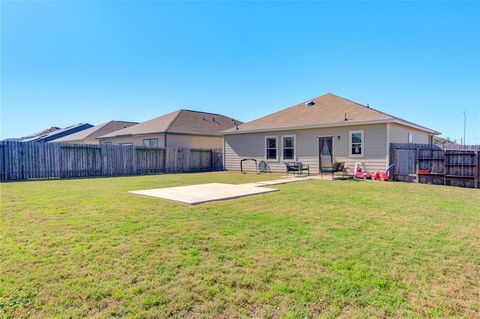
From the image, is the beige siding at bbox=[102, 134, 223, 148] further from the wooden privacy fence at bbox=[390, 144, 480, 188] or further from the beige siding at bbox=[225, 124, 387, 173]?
the wooden privacy fence at bbox=[390, 144, 480, 188]

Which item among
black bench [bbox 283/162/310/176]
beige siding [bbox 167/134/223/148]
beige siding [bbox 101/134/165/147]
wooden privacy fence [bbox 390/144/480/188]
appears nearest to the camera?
wooden privacy fence [bbox 390/144/480/188]

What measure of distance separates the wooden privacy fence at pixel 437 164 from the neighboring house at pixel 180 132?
38.0 feet

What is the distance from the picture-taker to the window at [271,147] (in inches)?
651

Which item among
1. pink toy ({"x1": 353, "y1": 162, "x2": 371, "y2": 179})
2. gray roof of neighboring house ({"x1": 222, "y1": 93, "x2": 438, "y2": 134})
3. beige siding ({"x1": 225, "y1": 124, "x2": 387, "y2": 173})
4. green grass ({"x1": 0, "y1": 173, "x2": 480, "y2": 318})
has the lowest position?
green grass ({"x1": 0, "y1": 173, "x2": 480, "y2": 318})

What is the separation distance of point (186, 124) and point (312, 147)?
1163cm

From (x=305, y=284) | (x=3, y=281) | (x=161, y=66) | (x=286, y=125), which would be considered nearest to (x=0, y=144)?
(x=161, y=66)

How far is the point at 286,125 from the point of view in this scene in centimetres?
1573

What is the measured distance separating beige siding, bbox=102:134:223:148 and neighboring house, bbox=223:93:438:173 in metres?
3.99

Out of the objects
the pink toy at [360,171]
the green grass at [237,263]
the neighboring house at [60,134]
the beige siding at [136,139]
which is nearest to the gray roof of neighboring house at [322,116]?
the pink toy at [360,171]

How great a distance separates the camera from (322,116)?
1495cm

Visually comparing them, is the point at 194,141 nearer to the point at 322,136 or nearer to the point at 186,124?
the point at 186,124

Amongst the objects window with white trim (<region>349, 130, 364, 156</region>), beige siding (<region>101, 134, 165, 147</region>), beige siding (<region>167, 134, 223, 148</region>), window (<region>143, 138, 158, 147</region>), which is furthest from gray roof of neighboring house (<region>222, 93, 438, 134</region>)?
window (<region>143, 138, 158, 147</region>)

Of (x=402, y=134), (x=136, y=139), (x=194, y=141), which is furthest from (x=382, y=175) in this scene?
(x=136, y=139)

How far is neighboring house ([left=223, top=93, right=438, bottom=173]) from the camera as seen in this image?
12.7m
